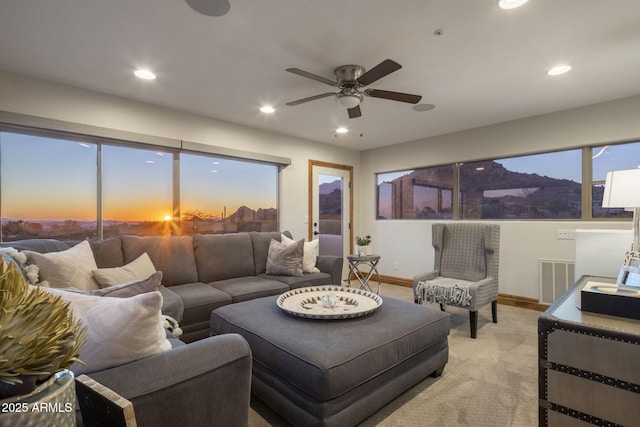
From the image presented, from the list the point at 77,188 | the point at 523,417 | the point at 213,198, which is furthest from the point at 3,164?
the point at 523,417

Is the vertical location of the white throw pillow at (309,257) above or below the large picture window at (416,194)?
below

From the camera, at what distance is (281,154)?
15.5ft

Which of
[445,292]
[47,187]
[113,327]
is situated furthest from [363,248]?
[47,187]

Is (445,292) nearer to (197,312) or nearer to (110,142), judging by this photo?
(197,312)

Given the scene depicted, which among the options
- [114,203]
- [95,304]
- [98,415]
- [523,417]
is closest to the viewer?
[98,415]

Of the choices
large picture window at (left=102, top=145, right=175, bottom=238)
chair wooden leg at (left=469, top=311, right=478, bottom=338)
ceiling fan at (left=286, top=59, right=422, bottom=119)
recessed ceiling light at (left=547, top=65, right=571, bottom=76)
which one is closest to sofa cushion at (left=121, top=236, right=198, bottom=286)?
large picture window at (left=102, top=145, right=175, bottom=238)

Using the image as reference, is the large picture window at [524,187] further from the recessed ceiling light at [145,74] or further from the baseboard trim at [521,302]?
the recessed ceiling light at [145,74]

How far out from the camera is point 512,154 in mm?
4121

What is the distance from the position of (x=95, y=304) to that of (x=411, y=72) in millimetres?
2799

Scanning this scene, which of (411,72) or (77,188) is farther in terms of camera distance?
(77,188)

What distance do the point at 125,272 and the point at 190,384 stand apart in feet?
5.92

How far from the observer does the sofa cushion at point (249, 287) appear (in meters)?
2.89

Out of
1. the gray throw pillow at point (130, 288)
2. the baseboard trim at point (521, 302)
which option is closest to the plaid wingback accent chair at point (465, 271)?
the baseboard trim at point (521, 302)

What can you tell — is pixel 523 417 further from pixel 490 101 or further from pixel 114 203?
pixel 114 203
